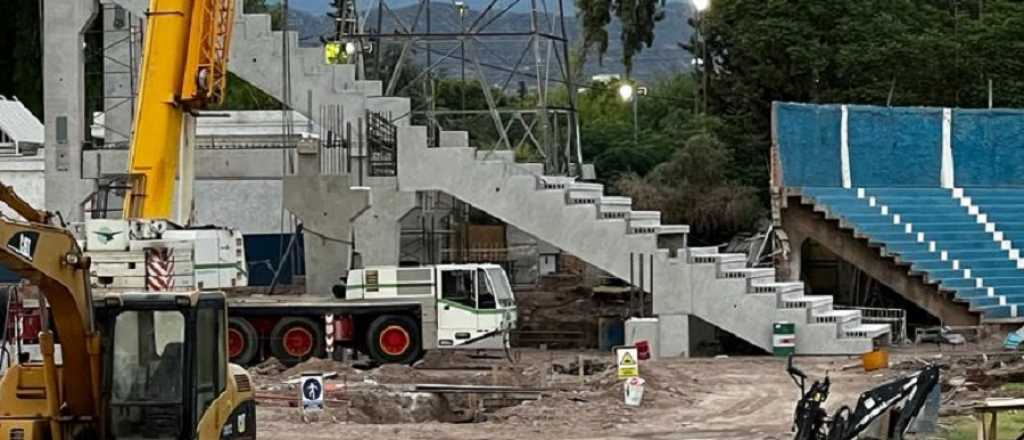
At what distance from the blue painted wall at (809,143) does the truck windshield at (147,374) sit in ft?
97.4

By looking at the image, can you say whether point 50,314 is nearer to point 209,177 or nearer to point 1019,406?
point 1019,406

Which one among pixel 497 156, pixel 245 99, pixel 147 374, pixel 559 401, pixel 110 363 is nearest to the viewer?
pixel 110 363

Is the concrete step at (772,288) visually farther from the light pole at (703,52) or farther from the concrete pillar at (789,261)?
the light pole at (703,52)

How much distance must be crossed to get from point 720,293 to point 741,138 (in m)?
18.1

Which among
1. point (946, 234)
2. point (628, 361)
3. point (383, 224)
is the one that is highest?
point (383, 224)

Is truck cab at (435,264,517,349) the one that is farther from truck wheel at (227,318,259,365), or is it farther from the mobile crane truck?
truck wheel at (227,318,259,365)

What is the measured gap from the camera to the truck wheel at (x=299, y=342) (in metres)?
36.0

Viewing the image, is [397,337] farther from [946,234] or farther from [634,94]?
[634,94]

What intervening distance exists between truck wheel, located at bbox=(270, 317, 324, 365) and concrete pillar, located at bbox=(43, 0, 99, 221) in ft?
35.6

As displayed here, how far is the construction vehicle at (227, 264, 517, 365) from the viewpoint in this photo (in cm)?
3581

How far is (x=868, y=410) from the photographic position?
20766 mm

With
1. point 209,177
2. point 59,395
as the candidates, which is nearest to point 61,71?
point 209,177

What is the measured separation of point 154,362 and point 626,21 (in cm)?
5182

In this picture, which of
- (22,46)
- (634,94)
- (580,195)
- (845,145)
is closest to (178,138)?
(580,195)
